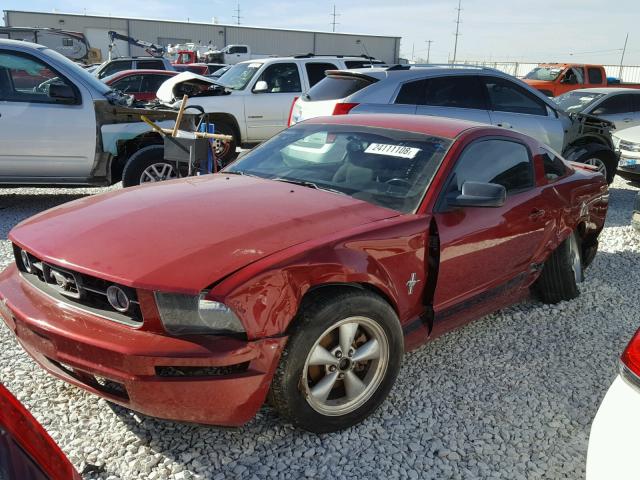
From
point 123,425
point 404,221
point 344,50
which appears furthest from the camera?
point 344,50

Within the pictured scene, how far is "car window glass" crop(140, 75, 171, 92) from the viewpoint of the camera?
1349cm

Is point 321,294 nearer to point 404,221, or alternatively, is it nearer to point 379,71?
point 404,221

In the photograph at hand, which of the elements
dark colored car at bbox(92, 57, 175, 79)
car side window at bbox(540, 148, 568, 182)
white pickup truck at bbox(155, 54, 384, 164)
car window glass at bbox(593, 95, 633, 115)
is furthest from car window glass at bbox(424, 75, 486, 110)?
dark colored car at bbox(92, 57, 175, 79)

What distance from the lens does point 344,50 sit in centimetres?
5519

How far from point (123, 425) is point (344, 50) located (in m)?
56.1

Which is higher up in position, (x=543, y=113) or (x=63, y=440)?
(x=543, y=113)

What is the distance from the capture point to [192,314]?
2250 mm

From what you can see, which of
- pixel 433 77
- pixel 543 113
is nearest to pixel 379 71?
pixel 433 77

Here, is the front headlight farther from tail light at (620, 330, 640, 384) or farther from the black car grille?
tail light at (620, 330, 640, 384)

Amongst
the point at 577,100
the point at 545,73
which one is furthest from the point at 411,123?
the point at 545,73

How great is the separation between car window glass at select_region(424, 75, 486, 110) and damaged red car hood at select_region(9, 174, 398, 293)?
163 inches

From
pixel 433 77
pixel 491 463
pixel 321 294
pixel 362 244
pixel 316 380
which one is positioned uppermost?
pixel 433 77

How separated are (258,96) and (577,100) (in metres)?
6.91

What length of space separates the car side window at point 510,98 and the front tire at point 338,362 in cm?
544
